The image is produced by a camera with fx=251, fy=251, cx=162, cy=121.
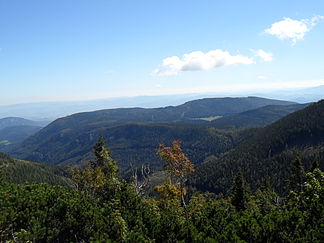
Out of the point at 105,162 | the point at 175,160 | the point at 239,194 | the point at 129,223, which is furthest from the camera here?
the point at 239,194

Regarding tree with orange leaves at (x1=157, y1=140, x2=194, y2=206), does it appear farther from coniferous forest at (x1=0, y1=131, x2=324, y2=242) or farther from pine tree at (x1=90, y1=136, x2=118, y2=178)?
pine tree at (x1=90, y1=136, x2=118, y2=178)

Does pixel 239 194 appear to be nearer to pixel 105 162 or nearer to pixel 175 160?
pixel 105 162

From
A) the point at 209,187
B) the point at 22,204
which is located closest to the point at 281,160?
the point at 209,187

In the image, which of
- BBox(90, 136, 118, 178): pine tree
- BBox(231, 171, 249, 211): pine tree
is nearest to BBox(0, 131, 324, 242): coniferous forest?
BBox(90, 136, 118, 178): pine tree

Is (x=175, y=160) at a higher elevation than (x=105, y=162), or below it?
higher

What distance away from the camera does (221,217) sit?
24.5 metres

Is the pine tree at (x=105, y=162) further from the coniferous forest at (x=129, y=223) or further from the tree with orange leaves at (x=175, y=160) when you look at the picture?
the coniferous forest at (x=129, y=223)

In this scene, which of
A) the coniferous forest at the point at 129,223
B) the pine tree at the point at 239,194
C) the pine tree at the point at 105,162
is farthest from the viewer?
the pine tree at the point at 239,194

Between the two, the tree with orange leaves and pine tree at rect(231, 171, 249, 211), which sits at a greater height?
the tree with orange leaves

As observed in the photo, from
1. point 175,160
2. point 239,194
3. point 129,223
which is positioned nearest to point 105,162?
point 175,160

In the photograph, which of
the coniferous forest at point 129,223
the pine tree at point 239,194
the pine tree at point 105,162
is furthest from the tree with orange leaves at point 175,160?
the pine tree at point 239,194

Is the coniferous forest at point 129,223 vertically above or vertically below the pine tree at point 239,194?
above

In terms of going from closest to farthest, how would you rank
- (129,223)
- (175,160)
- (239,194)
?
1. (129,223)
2. (175,160)
3. (239,194)

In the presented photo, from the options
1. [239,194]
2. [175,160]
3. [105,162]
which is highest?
[175,160]
